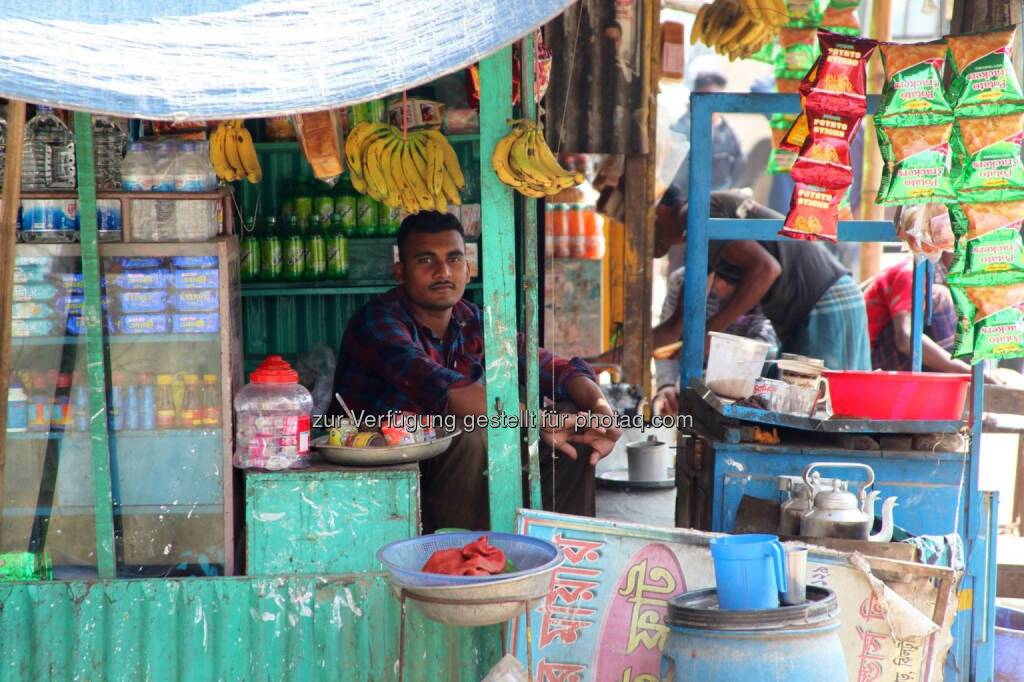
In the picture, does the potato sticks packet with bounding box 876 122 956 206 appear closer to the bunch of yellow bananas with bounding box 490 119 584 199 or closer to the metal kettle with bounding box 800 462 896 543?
the metal kettle with bounding box 800 462 896 543

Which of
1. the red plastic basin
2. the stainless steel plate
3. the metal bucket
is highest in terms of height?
the red plastic basin

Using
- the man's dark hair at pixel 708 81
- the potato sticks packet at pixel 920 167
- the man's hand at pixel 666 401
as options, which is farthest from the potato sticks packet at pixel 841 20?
the man's dark hair at pixel 708 81

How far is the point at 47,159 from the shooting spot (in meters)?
3.40

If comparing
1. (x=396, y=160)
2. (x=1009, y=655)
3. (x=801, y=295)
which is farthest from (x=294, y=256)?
(x=1009, y=655)

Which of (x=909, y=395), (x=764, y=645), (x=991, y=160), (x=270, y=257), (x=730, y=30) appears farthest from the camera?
(x=730, y=30)

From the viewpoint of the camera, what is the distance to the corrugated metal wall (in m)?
5.39

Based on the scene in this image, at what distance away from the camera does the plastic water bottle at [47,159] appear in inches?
134

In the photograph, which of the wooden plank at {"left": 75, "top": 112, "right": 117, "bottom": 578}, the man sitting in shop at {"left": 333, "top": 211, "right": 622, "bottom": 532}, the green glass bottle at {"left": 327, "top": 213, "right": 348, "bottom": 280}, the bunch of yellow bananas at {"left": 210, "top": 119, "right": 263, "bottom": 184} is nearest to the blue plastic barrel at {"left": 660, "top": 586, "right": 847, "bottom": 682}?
the man sitting in shop at {"left": 333, "top": 211, "right": 622, "bottom": 532}

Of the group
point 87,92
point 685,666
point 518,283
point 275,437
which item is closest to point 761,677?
point 685,666

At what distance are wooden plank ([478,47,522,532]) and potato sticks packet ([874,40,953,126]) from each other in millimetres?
1341

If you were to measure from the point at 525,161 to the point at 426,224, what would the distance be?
1.49 m

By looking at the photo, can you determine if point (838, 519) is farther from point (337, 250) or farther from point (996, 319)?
point (337, 250)

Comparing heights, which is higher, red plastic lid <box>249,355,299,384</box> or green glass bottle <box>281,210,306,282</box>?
green glass bottle <box>281,210,306,282</box>

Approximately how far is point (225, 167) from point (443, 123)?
65.3 inches
